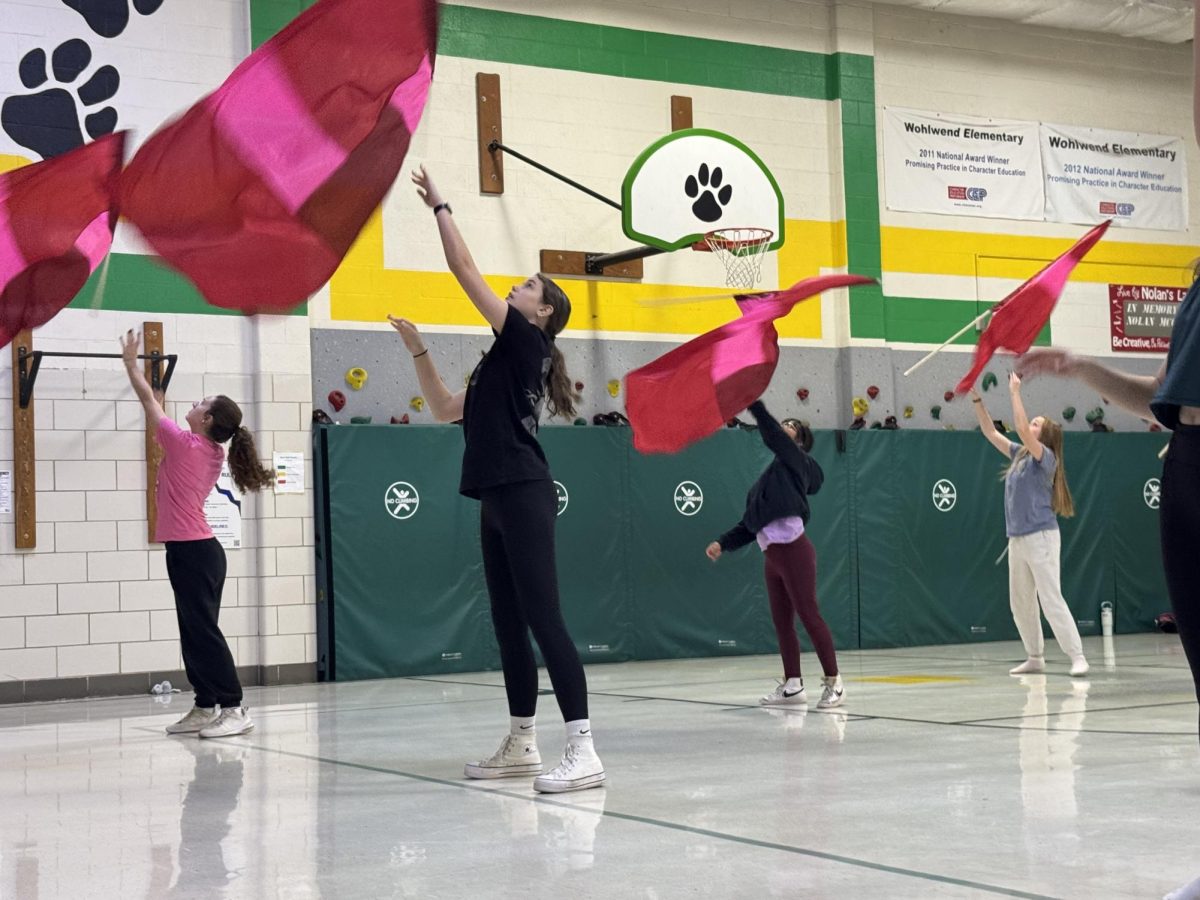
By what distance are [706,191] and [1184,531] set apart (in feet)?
34.6

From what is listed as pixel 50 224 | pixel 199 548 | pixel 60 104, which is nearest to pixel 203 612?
pixel 199 548

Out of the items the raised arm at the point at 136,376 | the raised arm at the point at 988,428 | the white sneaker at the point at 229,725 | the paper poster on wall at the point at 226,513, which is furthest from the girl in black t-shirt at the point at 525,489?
the paper poster on wall at the point at 226,513

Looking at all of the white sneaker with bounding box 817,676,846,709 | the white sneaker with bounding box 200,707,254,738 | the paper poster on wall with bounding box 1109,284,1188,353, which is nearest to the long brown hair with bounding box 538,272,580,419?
the white sneaker with bounding box 200,707,254,738

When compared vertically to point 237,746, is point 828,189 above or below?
above

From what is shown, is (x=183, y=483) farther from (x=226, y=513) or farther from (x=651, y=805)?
(x=226, y=513)

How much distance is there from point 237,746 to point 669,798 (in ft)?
10.4

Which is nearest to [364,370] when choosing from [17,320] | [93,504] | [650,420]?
[93,504]

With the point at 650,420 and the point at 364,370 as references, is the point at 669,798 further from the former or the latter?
the point at 364,370

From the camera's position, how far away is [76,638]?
39.8ft

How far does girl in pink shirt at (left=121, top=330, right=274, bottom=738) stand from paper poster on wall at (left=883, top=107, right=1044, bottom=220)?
9.83 metres

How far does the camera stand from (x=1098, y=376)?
3686 millimetres

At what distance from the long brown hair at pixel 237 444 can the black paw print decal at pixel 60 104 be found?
4.81 metres

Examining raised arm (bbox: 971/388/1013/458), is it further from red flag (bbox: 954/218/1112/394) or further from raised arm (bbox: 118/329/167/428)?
raised arm (bbox: 118/329/167/428)

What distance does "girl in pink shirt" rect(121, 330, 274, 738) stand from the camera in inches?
326
